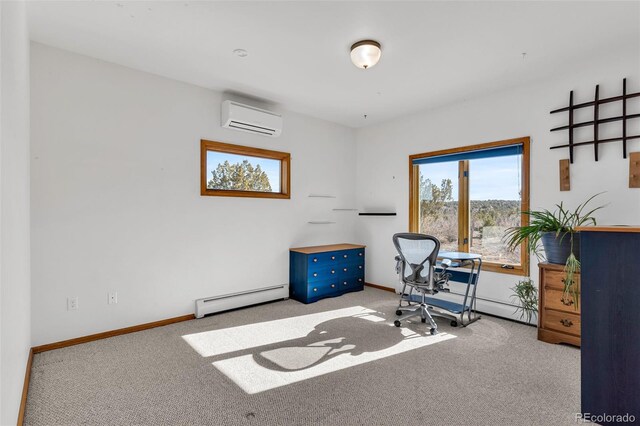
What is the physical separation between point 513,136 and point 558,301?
1.86m

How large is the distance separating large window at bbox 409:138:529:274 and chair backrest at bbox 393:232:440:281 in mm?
1117

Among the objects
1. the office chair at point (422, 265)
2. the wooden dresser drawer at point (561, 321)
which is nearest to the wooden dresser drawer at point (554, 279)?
the wooden dresser drawer at point (561, 321)

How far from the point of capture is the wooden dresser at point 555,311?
113 inches

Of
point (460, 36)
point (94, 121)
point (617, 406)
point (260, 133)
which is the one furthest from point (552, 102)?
point (94, 121)

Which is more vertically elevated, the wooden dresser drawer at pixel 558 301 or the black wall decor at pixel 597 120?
the black wall decor at pixel 597 120

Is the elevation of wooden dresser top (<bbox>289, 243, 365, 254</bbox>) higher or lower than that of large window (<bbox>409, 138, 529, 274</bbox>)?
lower

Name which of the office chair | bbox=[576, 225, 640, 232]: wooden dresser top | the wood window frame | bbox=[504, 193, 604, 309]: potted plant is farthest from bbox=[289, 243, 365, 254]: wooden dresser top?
bbox=[576, 225, 640, 232]: wooden dresser top

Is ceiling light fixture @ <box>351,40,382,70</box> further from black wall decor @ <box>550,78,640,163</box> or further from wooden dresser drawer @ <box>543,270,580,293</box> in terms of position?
wooden dresser drawer @ <box>543,270,580,293</box>

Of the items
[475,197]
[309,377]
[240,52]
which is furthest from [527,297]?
[240,52]

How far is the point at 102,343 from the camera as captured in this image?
2.95 metres

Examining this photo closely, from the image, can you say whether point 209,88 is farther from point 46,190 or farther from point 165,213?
point 46,190

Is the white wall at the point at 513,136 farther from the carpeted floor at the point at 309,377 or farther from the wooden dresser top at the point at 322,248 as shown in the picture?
the carpeted floor at the point at 309,377

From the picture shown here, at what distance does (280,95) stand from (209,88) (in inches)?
33.7

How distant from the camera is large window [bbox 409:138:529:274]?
12.2ft
